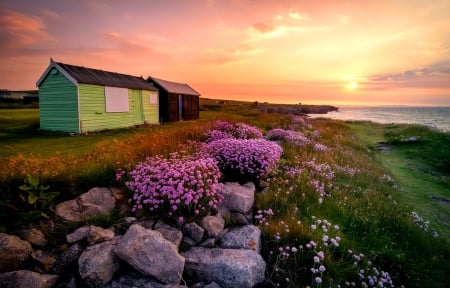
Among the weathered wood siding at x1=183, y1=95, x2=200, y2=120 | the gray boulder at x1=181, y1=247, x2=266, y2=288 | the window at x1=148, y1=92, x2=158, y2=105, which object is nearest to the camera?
the gray boulder at x1=181, y1=247, x2=266, y2=288

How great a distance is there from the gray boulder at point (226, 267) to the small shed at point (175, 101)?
25045 millimetres

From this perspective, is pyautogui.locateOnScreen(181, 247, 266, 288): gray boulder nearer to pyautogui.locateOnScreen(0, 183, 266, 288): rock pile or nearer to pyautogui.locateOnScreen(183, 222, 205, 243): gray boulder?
pyautogui.locateOnScreen(0, 183, 266, 288): rock pile

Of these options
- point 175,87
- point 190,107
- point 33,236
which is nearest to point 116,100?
point 175,87

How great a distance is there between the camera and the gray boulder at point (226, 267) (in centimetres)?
325

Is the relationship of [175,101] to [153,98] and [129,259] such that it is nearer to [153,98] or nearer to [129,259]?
[153,98]

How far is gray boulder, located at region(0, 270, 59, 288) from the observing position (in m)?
2.85

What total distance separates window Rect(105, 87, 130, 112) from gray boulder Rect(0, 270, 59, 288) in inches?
723

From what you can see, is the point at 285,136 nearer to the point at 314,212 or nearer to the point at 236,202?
the point at 314,212

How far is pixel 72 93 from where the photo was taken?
17.3m

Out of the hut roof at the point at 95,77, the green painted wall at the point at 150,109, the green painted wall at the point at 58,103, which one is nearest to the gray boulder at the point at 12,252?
the green painted wall at the point at 58,103

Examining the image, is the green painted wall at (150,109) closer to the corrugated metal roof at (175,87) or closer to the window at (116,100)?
the corrugated metal roof at (175,87)

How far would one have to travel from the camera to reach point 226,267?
10.9 ft

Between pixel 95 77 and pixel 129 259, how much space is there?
752 inches

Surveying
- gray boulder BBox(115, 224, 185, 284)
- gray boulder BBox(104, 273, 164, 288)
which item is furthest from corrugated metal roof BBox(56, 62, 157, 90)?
gray boulder BBox(104, 273, 164, 288)
